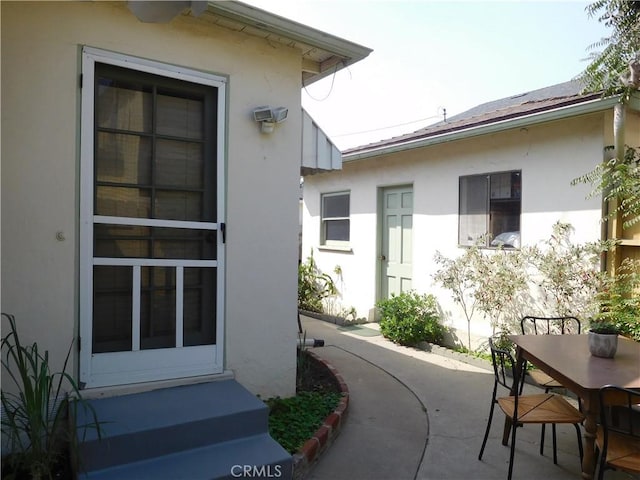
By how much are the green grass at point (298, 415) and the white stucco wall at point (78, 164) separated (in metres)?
0.19

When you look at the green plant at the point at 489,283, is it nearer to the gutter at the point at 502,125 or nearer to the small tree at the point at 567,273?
the small tree at the point at 567,273

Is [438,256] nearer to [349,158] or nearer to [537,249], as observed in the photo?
[537,249]

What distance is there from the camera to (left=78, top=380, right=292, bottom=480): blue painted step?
2.67 m

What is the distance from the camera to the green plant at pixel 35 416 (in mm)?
2598

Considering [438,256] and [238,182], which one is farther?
[438,256]

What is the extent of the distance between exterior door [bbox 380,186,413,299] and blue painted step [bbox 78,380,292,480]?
490 cm

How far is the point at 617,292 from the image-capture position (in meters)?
4.60

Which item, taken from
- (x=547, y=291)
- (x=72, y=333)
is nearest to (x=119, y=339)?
(x=72, y=333)

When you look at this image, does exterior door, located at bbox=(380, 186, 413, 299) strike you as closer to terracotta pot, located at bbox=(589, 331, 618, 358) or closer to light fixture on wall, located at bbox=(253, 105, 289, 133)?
light fixture on wall, located at bbox=(253, 105, 289, 133)

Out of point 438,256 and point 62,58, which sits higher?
point 62,58

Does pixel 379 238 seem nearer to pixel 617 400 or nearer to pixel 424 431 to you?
pixel 424 431

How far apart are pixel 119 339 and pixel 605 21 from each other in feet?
19.4

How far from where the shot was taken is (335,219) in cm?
948

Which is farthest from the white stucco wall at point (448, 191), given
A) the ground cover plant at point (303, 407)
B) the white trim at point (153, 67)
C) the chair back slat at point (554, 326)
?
the white trim at point (153, 67)
